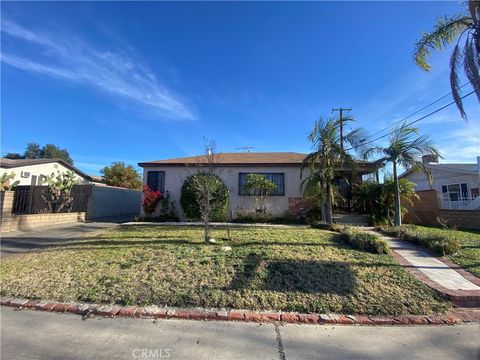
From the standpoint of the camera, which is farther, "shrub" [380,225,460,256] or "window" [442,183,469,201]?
"window" [442,183,469,201]

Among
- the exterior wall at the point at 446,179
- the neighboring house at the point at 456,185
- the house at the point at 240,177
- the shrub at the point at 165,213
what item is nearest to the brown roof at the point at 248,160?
the house at the point at 240,177

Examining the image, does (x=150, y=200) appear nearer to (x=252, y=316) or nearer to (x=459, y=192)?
(x=252, y=316)

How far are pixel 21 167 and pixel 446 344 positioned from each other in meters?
22.3

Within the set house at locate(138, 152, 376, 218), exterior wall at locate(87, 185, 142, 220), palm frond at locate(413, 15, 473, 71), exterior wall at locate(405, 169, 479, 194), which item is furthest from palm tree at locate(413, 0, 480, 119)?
exterior wall at locate(87, 185, 142, 220)

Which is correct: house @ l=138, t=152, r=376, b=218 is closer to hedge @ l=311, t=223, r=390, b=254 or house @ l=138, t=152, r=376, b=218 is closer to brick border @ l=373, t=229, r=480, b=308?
hedge @ l=311, t=223, r=390, b=254

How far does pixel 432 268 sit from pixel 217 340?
529 centimetres

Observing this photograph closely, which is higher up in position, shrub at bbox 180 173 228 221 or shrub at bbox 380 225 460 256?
shrub at bbox 180 173 228 221

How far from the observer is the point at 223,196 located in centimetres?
1591

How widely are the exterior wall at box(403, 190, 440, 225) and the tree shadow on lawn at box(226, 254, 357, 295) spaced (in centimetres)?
1259

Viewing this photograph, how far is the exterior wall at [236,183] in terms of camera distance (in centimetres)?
1656

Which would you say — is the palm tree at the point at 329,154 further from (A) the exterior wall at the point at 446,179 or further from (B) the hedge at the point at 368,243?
(A) the exterior wall at the point at 446,179

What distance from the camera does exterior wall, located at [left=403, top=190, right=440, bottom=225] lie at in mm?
16328

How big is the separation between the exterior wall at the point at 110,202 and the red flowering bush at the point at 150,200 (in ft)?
12.8

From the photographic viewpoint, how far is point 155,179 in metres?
17.6
